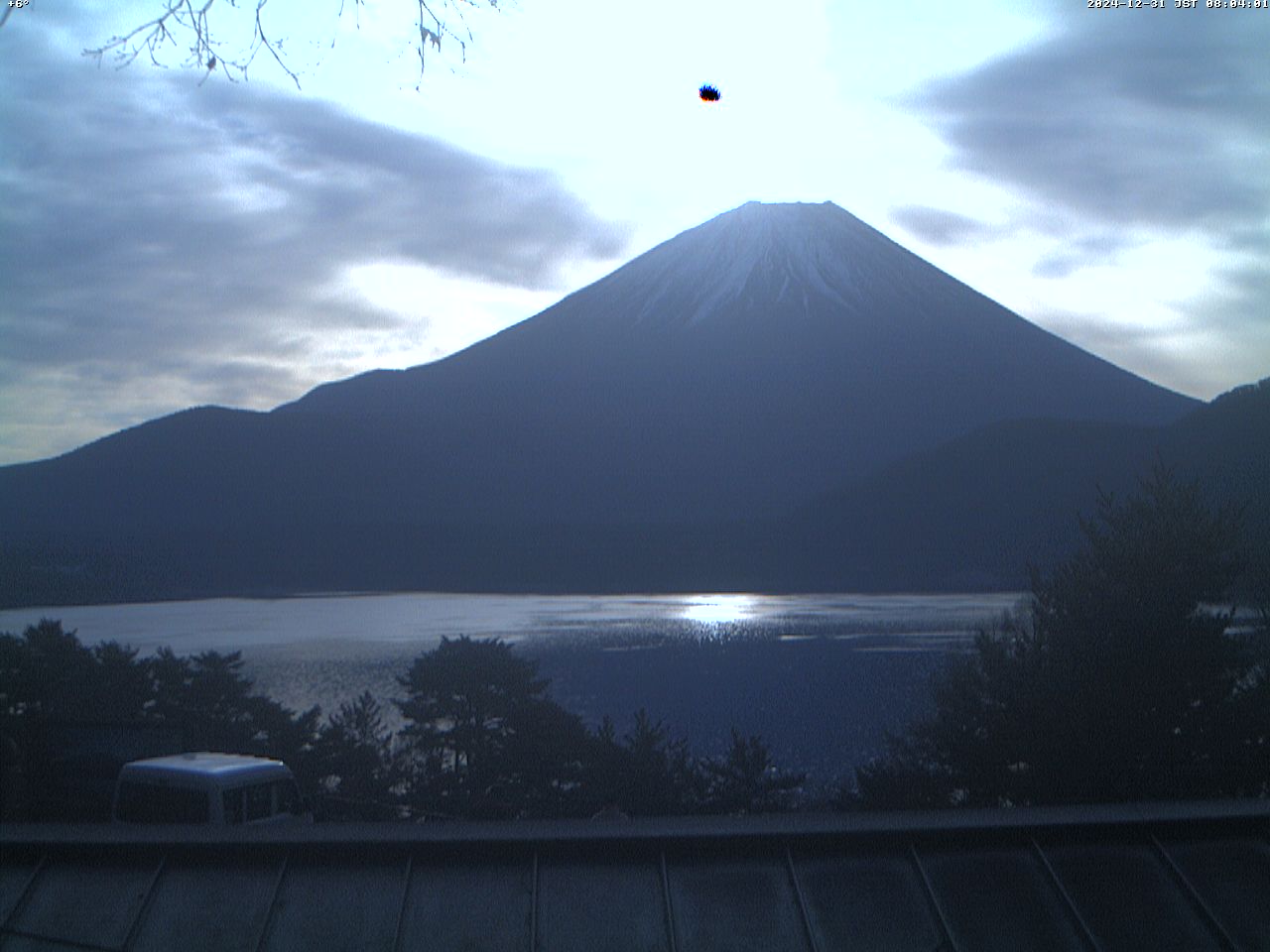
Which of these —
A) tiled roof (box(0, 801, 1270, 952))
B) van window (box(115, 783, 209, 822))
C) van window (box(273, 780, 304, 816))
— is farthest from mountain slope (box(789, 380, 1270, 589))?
tiled roof (box(0, 801, 1270, 952))

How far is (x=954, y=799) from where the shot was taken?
12.4m

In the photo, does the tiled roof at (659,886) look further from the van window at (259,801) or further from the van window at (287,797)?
the van window at (287,797)

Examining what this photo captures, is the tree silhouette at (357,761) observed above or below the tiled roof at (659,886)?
below

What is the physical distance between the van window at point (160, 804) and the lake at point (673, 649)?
8.87 meters

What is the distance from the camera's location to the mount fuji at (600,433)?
3612cm

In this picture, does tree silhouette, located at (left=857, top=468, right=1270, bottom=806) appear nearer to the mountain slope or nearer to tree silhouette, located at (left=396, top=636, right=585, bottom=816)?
tree silhouette, located at (left=396, top=636, right=585, bottom=816)

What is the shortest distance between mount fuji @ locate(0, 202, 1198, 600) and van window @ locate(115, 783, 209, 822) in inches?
440

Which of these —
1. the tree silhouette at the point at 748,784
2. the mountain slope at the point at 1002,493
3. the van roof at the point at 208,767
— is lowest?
the tree silhouette at the point at 748,784

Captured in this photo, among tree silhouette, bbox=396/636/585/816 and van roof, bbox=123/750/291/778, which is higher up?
van roof, bbox=123/750/291/778

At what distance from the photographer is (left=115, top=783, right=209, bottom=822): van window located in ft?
27.2

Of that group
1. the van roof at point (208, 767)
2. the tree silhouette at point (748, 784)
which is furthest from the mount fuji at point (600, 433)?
the tree silhouette at point (748, 784)

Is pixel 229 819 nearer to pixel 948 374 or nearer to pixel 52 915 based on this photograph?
pixel 52 915

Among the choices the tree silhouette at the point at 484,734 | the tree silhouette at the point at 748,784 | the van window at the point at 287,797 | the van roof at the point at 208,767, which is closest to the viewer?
the van roof at the point at 208,767

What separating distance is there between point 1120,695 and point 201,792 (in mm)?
9460
